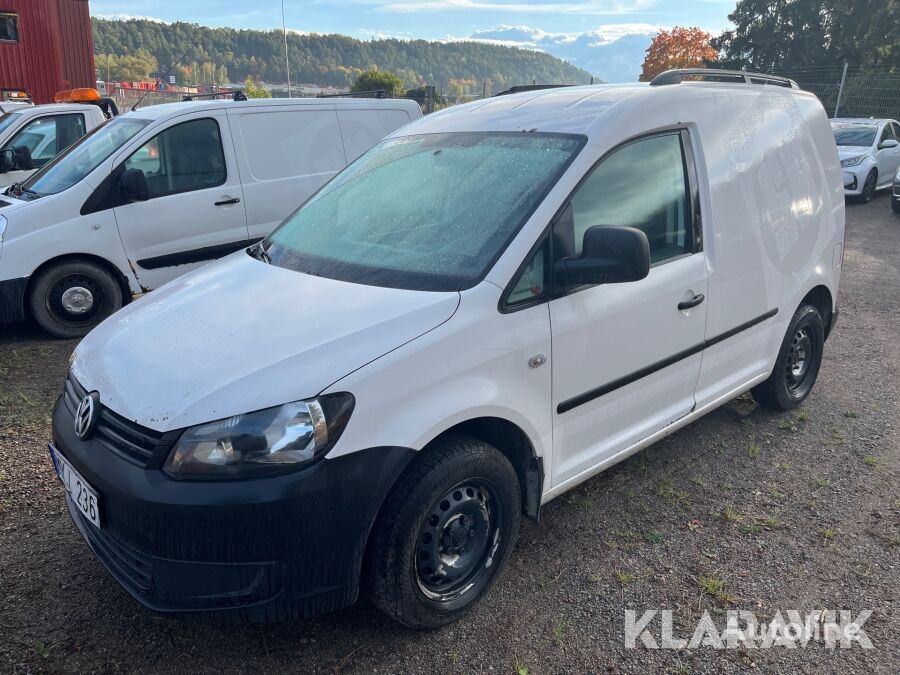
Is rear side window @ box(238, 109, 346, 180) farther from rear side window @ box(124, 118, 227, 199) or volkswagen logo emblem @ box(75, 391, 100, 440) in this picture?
volkswagen logo emblem @ box(75, 391, 100, 440)

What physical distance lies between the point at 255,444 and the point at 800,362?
366 centimetres

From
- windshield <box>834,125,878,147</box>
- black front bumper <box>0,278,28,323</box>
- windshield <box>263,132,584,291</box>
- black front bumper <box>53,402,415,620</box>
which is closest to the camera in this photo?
black front bumper <box>53,402,415,620</box>

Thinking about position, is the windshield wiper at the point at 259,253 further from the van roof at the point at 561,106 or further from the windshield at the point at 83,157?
the windshield at the point at 83,157

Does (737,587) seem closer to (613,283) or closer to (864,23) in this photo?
(613,283)

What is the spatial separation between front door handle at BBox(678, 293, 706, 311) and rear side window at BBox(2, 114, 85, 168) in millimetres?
8316

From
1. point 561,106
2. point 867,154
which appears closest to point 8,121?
point 561,106

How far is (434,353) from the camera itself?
2.30 metres

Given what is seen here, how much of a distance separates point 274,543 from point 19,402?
10.8 ft

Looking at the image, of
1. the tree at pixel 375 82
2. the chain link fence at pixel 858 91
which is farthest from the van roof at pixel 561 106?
the tree at pixel 375 82

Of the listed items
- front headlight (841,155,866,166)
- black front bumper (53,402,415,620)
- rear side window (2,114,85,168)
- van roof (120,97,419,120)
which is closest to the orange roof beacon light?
rear side window (2,114,85,168)

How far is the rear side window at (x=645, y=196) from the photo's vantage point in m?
2.83

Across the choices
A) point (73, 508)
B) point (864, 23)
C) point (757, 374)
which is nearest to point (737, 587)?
point (757, 374)

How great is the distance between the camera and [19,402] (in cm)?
449

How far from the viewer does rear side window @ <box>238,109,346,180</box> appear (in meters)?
6.42
